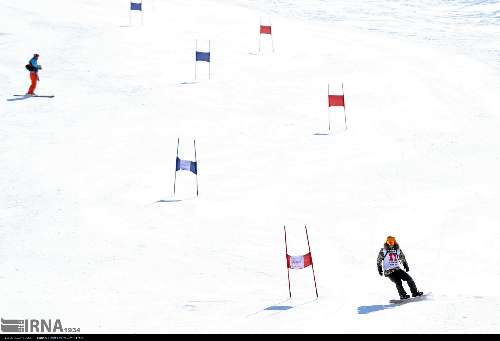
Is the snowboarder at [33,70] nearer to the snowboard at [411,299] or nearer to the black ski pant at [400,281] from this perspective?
the black ski pant at [400,281]

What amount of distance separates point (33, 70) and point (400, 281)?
49.5 feet

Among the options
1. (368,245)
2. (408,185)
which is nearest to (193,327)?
(368,245)

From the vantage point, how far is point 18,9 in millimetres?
35906

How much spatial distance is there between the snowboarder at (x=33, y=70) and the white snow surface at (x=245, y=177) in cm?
41

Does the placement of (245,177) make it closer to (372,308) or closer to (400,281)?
(400,281)

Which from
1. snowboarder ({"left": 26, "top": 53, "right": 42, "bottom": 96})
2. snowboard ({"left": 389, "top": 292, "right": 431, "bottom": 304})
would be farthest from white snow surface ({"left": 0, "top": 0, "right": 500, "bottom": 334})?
snowboarder ({"left": 26, "top": 53, "right": 42, "bottom": 96})

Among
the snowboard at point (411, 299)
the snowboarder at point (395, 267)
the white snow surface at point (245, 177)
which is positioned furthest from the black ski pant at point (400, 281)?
the white snow surface at point (245, 177)

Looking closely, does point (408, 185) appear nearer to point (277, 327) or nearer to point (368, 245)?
point (368, 245)

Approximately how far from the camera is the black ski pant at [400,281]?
12.2 meters

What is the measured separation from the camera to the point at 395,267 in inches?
484

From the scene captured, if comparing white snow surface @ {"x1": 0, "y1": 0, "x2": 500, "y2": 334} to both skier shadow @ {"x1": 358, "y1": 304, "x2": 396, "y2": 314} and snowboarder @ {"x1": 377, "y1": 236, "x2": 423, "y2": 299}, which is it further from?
snowboarder @ {"x1": 377, "y1": 236, "x2": 423, "y2": 299}

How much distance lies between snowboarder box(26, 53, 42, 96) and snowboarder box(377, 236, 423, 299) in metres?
14.5

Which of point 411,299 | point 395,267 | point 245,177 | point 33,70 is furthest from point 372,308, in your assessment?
point 33,70

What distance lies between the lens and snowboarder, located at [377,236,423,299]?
1221cm
